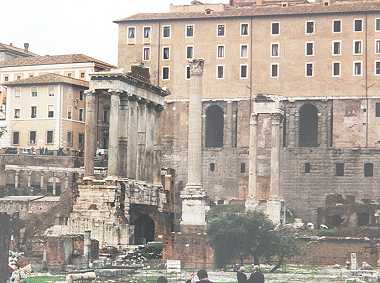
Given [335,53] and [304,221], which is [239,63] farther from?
[304,221]

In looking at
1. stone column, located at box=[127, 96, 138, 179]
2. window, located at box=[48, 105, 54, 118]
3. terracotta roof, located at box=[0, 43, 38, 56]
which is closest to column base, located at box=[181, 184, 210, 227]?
stone column, located at box=[127, 96, 138, 179]

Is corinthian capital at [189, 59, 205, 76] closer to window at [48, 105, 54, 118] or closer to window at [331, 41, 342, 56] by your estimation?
window at [331, 41, 342, 56]

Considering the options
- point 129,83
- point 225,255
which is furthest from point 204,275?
point 129,83

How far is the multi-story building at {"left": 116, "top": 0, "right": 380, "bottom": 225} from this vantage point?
46438 millimetres

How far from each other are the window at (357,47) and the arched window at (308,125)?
3.39 meters

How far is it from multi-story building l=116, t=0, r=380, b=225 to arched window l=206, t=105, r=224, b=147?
52mm

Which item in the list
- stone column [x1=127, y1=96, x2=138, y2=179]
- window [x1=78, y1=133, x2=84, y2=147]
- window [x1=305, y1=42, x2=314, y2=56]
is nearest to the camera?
stone column [x1=127, y1=96, x2=138, y2=179]

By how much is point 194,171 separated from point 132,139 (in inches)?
228

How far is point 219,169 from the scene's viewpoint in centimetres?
4828

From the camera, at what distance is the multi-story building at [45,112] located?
1914 inches

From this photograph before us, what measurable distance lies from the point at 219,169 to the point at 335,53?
8.13 meters

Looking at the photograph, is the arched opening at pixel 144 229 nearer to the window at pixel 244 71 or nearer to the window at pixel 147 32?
the window at pixel 244 71

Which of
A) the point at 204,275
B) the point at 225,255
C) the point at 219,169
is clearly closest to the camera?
the point at 204,275

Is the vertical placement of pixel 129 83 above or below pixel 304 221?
above
